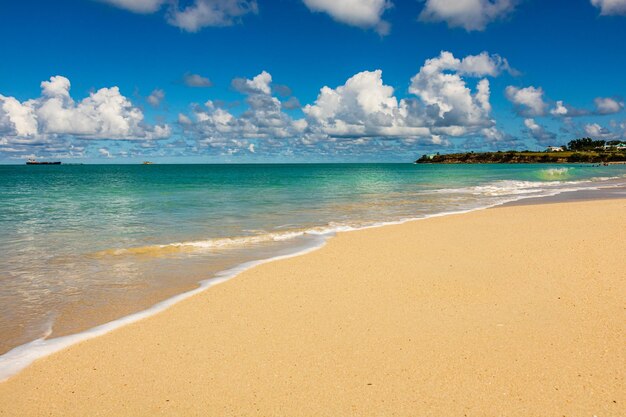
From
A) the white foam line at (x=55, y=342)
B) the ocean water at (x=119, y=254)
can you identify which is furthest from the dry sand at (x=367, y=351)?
the ocean water at (x=119, y=254)

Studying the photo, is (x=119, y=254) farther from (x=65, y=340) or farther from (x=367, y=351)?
(x=367, y=351)

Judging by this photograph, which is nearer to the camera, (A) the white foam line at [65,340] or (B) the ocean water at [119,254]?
(A) the white foam line at [65,340]

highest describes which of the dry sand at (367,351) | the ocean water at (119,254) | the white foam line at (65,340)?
the dry sand at (367,351)

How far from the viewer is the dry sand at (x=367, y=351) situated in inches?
181

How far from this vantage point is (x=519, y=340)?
590 cm

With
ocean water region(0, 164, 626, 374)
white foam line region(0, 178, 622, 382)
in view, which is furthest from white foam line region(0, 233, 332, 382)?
ocean water region(0, 164, 626, 374)

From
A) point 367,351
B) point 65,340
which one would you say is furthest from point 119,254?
point 367,351

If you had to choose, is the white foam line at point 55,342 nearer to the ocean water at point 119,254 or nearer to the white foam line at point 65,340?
the white foam line at point 65,340

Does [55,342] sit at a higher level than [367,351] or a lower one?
lower

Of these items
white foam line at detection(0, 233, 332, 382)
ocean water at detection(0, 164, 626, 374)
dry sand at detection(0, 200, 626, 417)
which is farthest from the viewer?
ocean water at detection(0, 164, 626, 374)

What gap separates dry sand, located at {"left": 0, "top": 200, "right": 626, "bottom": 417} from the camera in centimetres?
461

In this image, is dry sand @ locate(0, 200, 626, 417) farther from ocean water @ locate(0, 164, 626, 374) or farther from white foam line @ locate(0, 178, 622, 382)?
ocean water @ locate(0, 164, 626, 374)

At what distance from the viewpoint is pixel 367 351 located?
570 cm

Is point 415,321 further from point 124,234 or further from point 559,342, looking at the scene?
point 124,234
